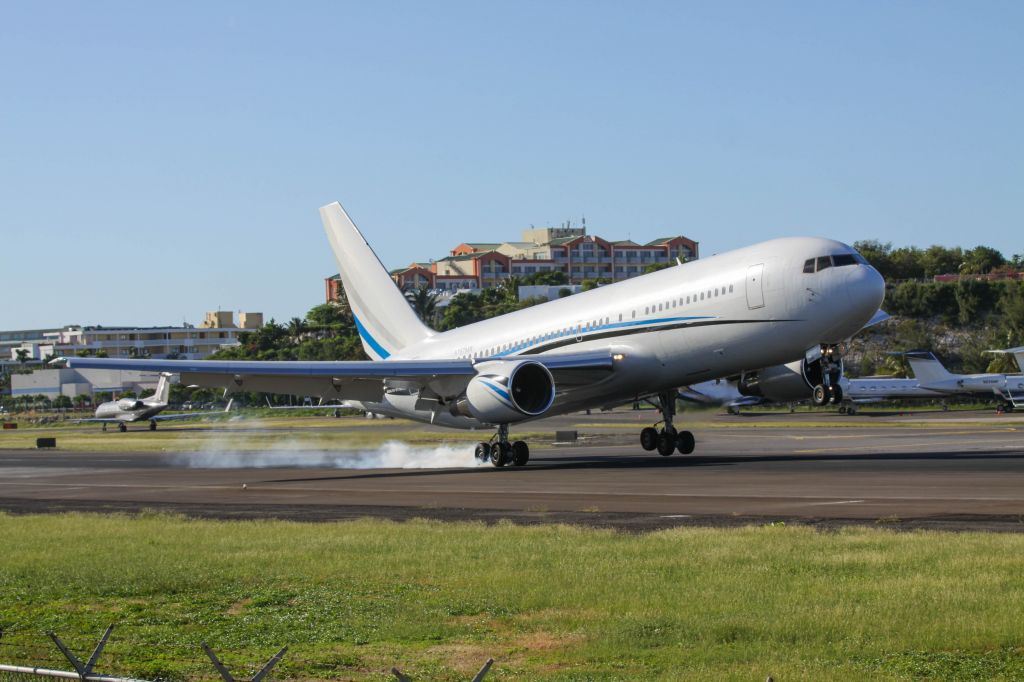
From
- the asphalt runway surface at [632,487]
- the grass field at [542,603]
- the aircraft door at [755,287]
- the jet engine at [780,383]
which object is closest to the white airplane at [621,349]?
the aircraft door at [755,287]

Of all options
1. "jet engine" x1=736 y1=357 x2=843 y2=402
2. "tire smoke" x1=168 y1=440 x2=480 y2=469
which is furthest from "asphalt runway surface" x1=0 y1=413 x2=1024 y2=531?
"jet engine" x1=736 y1=357 x2=843 y2=402

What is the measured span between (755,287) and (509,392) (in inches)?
298

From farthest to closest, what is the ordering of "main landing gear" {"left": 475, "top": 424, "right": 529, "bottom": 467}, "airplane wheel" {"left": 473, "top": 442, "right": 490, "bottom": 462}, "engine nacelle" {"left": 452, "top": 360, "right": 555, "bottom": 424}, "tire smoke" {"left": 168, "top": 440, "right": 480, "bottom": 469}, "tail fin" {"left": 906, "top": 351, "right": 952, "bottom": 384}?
"tail fin" {"left": 906, "top": 351, "right": 952, "bottom": 384} < "tire smoke" {"left": 168, "top": 440, "right": 480, "bottom": 469} < "airplane wheel" {"left": 473, "top": 442, "right": 490, "bottom": 462} < "main landing gear" {"left": 475, "top": 424, "right": 529, "bottom": 467} < "engine nacelle" {"left": 452, "top": 360, "right": 555, "bottom": 424}

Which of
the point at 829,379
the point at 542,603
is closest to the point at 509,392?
the point at 829,379

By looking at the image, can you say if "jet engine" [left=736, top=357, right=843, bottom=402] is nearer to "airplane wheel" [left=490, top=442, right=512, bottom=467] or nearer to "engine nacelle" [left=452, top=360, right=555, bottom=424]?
"engine nacelle" [left=452, top=360, right=555, bottom=424]

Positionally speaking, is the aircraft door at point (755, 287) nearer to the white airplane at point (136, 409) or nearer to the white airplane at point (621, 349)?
the white airplane at point (621, 349)

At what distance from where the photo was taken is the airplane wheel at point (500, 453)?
3812 centimetres

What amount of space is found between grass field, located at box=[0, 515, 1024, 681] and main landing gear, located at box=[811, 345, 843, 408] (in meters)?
13.3

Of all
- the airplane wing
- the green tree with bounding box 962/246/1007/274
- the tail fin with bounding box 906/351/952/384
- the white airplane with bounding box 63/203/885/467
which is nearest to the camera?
the white airplane with bounding box 63/203/885/467

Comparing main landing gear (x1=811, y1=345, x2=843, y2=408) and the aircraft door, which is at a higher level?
the aircraft door

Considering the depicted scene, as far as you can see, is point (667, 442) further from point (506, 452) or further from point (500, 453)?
point (500, 453)

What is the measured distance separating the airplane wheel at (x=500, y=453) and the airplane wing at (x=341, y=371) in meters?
2.15

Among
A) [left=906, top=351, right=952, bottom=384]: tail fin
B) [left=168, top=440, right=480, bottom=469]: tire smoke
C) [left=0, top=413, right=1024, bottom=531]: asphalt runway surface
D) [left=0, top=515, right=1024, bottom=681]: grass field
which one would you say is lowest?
[left=168, top=440, right=480, bottom=469]: tire smoke

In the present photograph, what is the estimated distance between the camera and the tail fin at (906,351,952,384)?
294 feet
